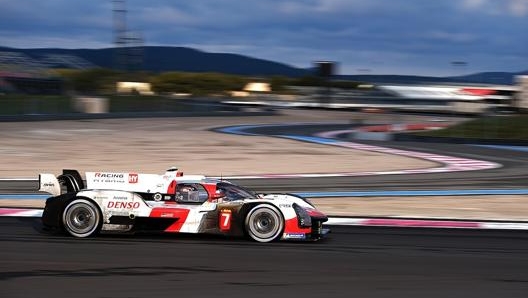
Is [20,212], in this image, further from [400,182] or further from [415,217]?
[400,182]

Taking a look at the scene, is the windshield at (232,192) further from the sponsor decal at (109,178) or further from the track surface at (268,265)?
the sponsor decal at (109,178)

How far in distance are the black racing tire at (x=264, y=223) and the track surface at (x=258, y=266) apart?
14 cm

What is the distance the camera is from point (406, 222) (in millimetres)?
11492

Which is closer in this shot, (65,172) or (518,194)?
(65,172)

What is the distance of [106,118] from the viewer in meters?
Answer: 42.2

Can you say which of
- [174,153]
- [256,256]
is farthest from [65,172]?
[174,153]

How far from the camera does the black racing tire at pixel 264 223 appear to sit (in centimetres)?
884

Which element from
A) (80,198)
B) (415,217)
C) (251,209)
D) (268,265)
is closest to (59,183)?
(80,198)

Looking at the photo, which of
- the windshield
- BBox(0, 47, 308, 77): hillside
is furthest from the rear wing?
BBox(0, 47, 308, 77): hillside

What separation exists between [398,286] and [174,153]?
17.3 m

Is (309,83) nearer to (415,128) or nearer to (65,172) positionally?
(415,128)

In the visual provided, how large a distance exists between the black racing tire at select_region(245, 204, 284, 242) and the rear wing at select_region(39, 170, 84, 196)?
219cm

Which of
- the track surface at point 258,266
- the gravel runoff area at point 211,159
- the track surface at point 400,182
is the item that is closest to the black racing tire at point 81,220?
the track surface at point 258,266

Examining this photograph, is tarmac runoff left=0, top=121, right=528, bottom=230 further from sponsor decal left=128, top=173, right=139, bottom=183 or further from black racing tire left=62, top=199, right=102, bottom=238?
sponsor decal left=128, top=173, right=139, bottom=183
